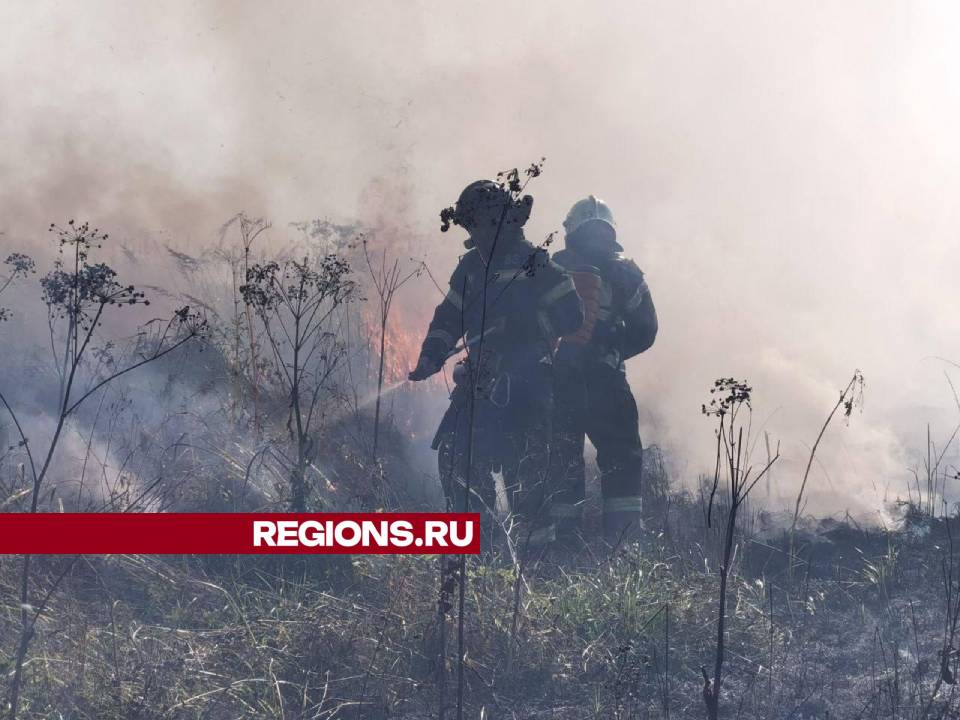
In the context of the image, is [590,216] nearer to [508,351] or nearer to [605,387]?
[605,387]

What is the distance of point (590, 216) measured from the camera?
7.18 meters

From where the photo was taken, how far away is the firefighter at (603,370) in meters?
6.57

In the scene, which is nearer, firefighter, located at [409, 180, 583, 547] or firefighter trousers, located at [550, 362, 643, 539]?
firefighter, located at [409, 180, 583, 547]

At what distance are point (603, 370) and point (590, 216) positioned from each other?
110 centimetres

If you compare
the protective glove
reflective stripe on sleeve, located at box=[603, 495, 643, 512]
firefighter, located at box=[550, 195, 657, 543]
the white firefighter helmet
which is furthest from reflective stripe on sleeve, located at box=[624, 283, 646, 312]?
the protective glove

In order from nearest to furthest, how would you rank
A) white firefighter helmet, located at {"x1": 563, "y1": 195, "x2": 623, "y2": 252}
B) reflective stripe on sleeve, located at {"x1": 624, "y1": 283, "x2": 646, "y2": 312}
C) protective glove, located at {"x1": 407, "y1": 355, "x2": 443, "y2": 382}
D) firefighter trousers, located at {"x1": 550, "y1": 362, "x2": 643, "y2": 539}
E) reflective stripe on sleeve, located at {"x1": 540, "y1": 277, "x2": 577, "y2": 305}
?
1. protective glove, located at {"x1": 407, "y1": 355, "x2": 443, "y2": 382}
2. reflective stripe on sleeve, located at {"x1": 540, "y1": 277, "x2": 577, "y2": 305}
3. firefighter trousers, located at {"x1": 550, "y1": 362, "x2": 643, "y2": 539}
4. reflective stripe on sleeve, located at {"x1": 624, "y1": 283, "x2": 646, "y2": 312}
5. white firefighter helmet, located at {"x1": 563, "y1": 195, "x2": 623, "y2": 252}

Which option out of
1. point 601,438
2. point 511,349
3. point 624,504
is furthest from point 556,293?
point 624,504

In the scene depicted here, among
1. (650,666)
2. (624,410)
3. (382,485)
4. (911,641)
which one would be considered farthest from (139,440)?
(911,641)

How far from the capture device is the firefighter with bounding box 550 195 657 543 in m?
Result: 6.57

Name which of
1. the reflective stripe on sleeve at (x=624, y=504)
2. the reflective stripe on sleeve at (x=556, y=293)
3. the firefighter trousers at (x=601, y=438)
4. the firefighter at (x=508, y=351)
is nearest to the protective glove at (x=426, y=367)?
the firefighter at (x=508, y=351)

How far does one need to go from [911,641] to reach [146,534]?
364 cm

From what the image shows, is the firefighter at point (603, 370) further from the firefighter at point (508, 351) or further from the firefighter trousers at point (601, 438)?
the firefighter at point (508, 351)

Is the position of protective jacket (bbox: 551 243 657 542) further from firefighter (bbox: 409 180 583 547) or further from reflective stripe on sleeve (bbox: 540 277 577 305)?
reflective stripe on sleeve (bbox: 540 277 577 305)

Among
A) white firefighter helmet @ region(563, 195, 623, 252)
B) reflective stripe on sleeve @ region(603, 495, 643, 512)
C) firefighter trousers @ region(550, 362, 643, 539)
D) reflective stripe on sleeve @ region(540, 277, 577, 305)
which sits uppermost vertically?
white firefighter helmet @ region(563, 195, 623, 252)
